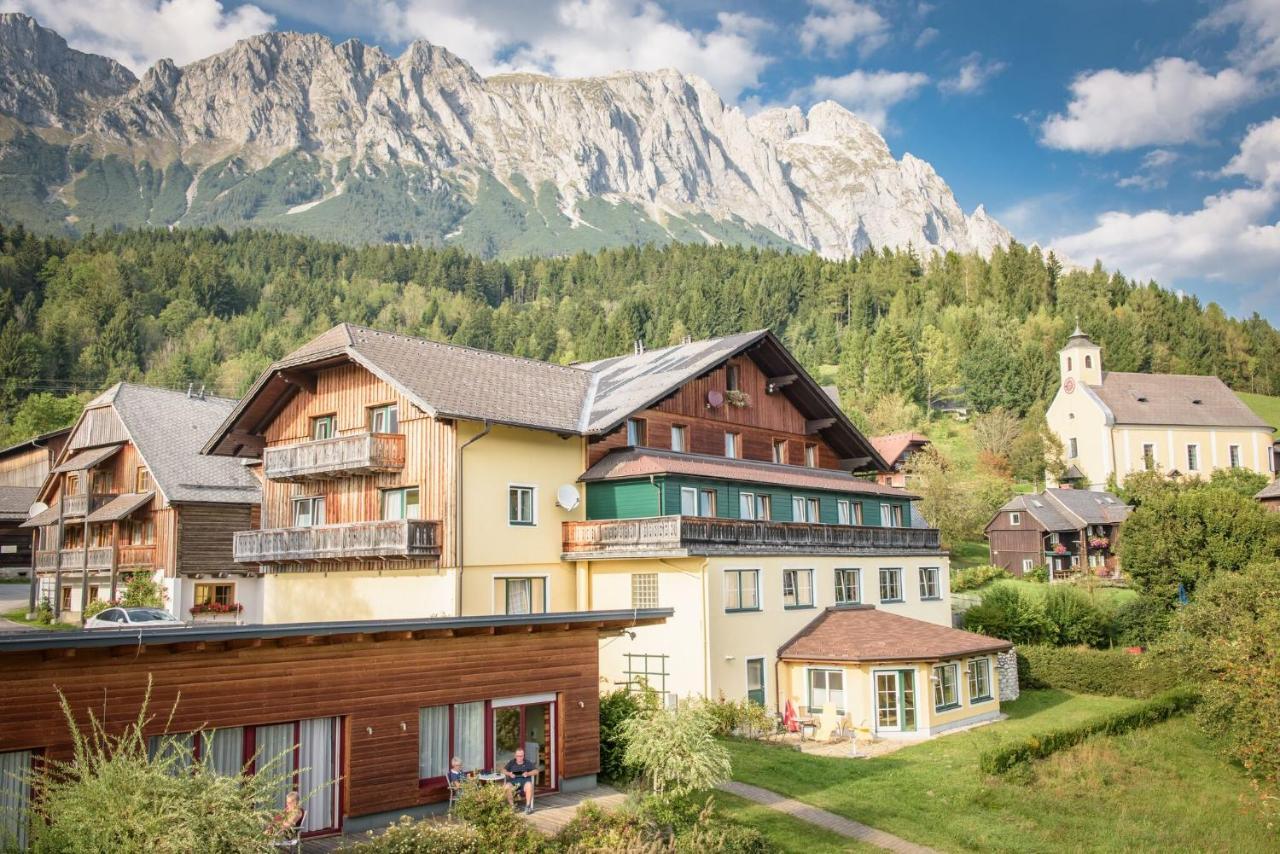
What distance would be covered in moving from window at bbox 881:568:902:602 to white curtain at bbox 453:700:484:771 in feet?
76.6

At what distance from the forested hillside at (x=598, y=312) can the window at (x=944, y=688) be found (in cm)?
6734

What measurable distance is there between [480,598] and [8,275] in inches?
4502

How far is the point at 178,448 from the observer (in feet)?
156

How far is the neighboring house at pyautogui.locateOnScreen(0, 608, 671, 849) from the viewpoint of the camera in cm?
1440

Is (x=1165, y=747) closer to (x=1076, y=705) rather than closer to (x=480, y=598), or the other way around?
(x=1076, y=705)

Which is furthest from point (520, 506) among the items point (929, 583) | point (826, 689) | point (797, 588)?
point (929, 583)

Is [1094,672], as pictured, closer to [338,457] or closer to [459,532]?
[459,532]

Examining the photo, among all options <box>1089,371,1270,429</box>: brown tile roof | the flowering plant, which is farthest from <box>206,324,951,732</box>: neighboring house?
<box>1089,371,1270,429</box>: brown tile roof

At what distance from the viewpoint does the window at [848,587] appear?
36.9 metres

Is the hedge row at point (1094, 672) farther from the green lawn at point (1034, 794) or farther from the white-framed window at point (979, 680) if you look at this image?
the white-framed window at point (979, 680)

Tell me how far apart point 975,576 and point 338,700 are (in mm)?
51376

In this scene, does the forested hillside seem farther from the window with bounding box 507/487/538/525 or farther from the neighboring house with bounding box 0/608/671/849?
the neighboring house with bounding box 0/608/671/849

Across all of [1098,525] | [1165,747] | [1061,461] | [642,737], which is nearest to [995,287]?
[1061,461]

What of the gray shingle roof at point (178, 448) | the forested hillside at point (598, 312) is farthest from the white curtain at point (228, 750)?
the forested hillside at point (598, 312)
